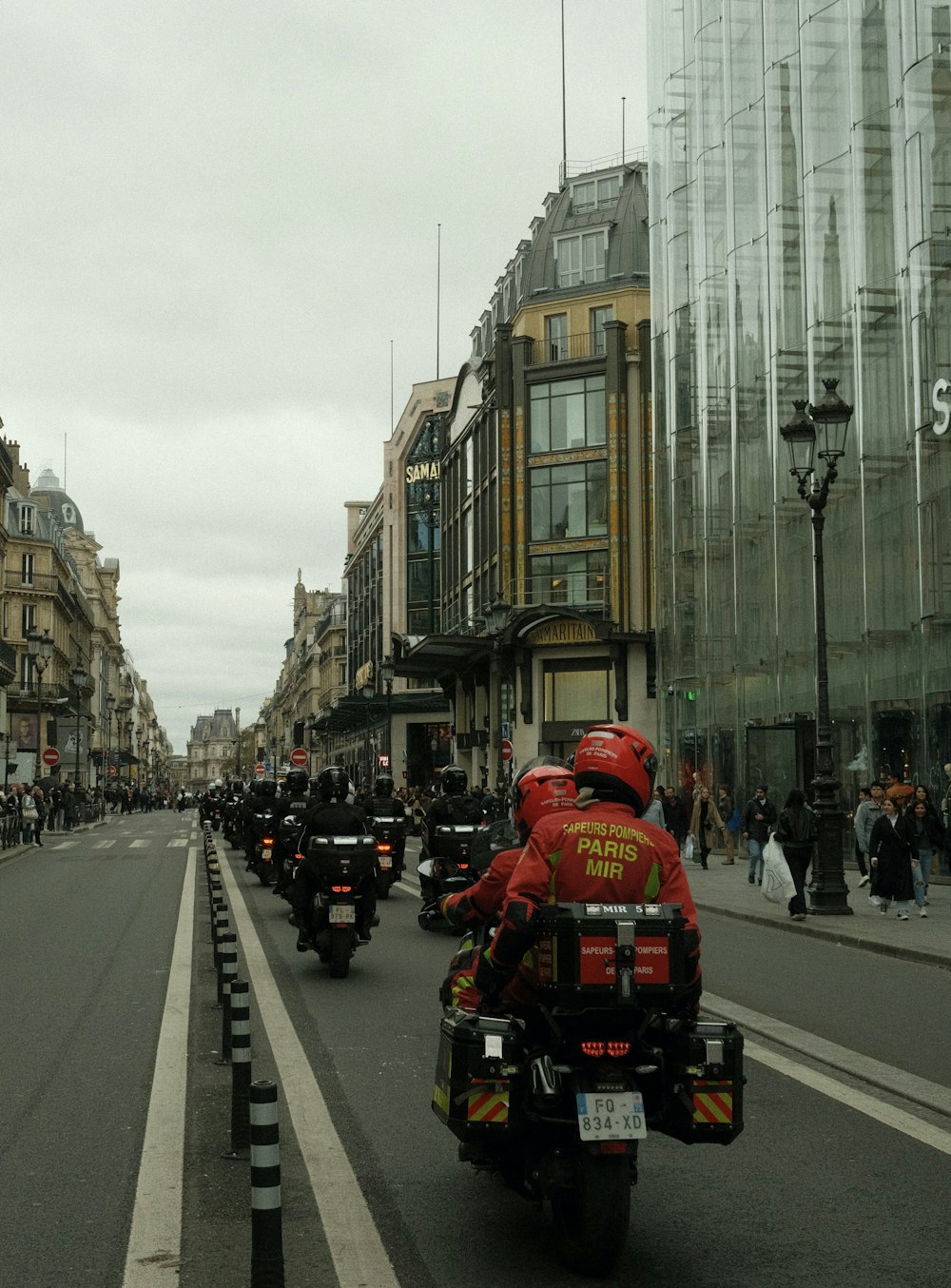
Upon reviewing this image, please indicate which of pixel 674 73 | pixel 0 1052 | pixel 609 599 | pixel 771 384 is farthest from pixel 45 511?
pixel 0 1052

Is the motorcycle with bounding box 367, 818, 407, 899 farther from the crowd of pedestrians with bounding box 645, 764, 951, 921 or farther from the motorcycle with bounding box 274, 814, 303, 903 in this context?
the motorcycle with bounding box 274, 814, 303, 903

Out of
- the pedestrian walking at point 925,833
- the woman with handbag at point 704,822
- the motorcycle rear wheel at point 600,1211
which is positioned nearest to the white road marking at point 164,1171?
the motorcycle rear wheel at point 600,1211

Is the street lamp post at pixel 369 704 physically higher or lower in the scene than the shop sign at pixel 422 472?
lower

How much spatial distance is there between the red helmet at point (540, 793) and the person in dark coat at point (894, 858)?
12237mm

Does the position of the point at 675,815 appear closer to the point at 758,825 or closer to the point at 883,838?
the point at 758,825

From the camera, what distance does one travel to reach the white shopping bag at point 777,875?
18.6m

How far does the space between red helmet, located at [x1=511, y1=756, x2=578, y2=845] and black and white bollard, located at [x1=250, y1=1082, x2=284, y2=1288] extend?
2.05 meters

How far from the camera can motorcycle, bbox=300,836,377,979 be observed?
1261 centimetres

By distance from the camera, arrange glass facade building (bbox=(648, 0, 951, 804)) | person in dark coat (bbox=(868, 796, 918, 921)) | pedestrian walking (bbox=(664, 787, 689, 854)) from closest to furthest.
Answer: person in dark coat (bbox=(868, 796, 918, 921)), glass facade building (bbox=(648, 0, 951, 804)), pedestrian walking (bbox=(664, 787, 689, 854))

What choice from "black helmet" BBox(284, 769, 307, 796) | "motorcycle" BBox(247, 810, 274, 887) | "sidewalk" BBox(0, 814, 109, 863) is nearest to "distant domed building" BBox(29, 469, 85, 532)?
"sidewalk" BBox(0, 814, 109, 863)

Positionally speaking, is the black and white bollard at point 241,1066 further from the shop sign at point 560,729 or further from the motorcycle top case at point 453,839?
the shop sign at point 560,729

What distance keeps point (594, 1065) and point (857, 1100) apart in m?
3.42

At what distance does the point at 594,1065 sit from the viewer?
4910mm

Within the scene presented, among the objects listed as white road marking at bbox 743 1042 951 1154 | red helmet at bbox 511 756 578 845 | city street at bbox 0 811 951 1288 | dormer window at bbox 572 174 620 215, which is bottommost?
white road marking at bbox 743 1042 951 1154
